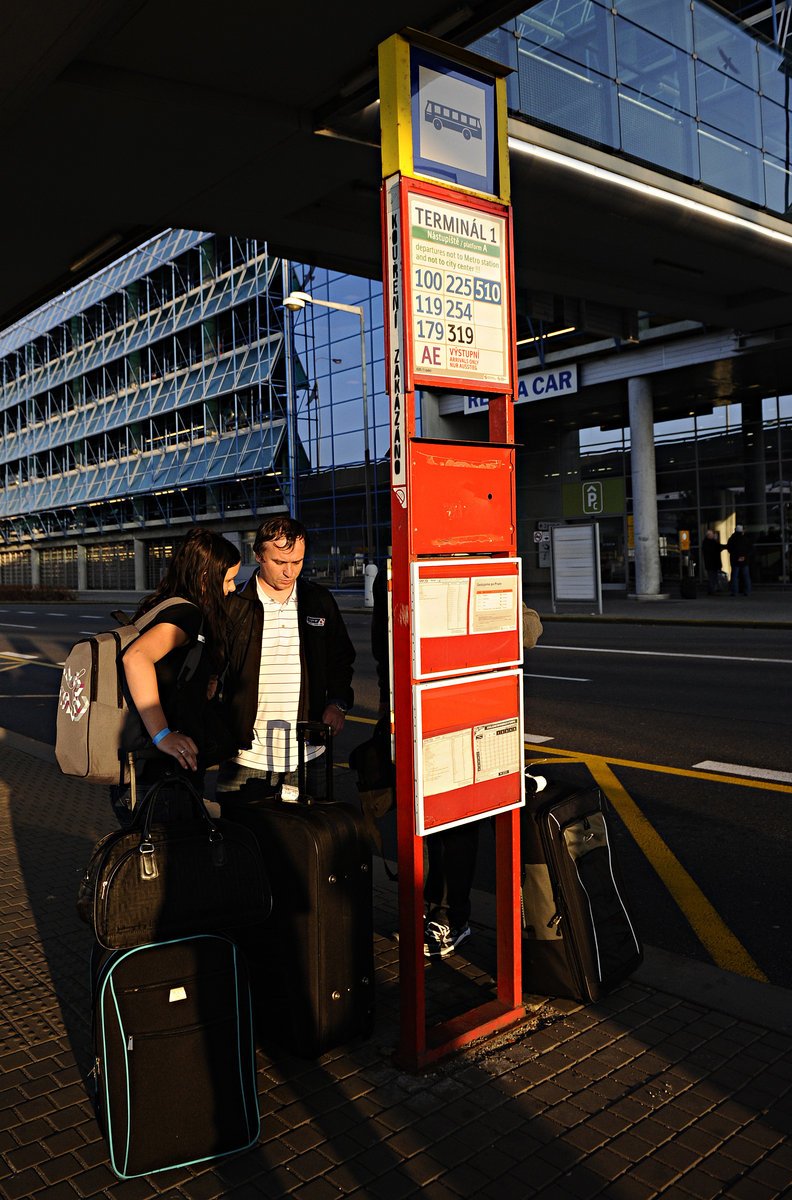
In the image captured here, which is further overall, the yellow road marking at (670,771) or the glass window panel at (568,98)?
the glass window panel at (568,98)

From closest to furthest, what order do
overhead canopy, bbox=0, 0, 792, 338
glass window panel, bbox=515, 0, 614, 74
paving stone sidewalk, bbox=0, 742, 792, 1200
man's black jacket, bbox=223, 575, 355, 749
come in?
paving stone sidewalk, bbox=0, 742, 792, 1200
man's black jacket, bbox=223, 575, 355, 749
overhead canopy, bbox=0, 0, 792, 338
glass window panel, bbox=515, 0, 614, 74

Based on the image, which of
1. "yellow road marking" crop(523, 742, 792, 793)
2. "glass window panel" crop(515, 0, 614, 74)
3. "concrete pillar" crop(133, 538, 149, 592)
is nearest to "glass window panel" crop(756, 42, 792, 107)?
"glass window panel" crop(515, 0, 614, 74)

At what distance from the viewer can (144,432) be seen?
53250 mm

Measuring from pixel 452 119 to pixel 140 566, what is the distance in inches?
2074

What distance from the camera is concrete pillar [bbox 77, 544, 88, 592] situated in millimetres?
59469

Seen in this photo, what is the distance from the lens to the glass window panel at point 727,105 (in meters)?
14.5

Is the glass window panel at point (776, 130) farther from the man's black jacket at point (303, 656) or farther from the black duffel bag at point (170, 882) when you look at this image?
the black duffel bag at point (170, 882)

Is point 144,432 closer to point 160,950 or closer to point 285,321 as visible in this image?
point 285,321

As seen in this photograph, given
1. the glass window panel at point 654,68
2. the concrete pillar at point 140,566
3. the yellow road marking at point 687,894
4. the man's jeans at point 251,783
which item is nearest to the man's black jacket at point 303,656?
the man's jeans at point 251,783

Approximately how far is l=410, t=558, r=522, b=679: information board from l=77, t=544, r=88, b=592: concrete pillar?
59354 mm

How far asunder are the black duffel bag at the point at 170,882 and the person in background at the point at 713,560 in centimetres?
2708

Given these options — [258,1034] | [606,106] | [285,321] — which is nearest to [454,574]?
[258,1034]

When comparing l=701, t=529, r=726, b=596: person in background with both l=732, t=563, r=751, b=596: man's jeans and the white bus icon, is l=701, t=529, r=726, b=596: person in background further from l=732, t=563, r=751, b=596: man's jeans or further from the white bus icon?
the white bus icon

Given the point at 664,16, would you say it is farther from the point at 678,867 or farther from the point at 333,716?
the point at 333,716
